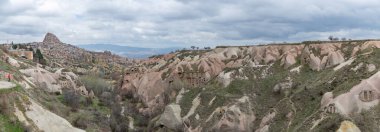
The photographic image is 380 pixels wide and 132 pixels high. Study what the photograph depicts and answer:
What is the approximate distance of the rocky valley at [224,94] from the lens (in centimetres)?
4412

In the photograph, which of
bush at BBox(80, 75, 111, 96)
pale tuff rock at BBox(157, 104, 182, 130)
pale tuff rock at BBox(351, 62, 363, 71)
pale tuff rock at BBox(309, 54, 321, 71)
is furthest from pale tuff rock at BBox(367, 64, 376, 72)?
bush at BBox(80, 75, 111, 96)

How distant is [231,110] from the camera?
61.1 metres

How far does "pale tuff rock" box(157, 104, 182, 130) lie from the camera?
6594 centimetres

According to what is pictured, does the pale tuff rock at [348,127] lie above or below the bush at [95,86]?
above

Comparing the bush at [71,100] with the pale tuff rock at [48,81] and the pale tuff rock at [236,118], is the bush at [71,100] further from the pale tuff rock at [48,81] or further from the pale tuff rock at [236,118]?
the pale tuff rock at [236,118]

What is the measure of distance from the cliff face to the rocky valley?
14cm

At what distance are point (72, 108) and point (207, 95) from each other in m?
19.7

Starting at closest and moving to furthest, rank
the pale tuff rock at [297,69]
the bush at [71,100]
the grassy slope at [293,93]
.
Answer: the grassy slope at [293,93]
the bush at [71,100]
the pale tuff rock at [297,69]

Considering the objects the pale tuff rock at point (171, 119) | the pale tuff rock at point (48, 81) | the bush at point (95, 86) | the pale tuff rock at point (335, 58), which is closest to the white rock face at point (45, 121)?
the pale tuff rock at point (171, 119)

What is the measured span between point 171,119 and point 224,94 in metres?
8.45

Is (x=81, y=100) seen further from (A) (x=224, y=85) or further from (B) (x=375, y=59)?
(B) (x=375, y=59)

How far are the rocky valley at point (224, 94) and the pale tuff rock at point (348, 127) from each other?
0.10m

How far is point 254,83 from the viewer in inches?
2734

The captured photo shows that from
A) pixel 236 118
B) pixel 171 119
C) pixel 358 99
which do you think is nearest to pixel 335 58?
pixel 236 118
